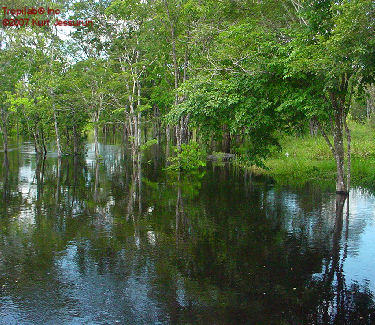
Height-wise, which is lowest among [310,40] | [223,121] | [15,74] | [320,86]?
[223,121]

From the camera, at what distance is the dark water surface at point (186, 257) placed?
6.25 meters

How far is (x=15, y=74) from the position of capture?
1294 inches

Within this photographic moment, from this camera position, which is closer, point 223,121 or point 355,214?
point 355,214

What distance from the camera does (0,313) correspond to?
19.9 feet

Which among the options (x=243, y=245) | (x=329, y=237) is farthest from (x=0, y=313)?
(x=329, y=237)

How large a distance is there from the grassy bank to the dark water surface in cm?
381

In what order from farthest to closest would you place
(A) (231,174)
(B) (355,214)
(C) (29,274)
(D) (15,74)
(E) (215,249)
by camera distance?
(D) (15,74) → (A) (231,174) → (B) (355,214) → (E) (215,249) → (C) (29,274)

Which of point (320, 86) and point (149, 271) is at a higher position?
point (320, 86)

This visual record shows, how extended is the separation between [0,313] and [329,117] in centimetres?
1354

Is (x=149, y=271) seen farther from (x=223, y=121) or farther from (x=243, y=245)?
(x=223, y=121)

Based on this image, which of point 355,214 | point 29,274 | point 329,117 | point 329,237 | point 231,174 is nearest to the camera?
point 29,274

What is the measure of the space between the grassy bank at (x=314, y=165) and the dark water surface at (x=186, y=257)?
381 centimetres


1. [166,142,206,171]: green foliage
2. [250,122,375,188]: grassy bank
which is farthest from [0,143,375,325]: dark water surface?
[166,142,206,171]: green foliage

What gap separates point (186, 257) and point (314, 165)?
1650 cm
